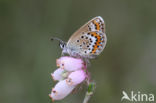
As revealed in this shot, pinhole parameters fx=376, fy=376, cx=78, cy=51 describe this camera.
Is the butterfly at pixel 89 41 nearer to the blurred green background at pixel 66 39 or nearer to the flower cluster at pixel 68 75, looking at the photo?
the flower cluster at pixel 68 75

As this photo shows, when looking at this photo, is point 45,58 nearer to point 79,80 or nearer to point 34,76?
point 34,76

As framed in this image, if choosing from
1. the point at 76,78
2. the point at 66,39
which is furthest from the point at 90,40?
the point at 66,39

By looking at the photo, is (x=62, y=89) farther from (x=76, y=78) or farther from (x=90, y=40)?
(x=90, y=40)

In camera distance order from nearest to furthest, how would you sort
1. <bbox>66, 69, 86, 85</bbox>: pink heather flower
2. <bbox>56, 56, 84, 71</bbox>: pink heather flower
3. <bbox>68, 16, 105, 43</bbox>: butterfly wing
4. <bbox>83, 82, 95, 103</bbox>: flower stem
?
<bbox>83, 82, 95, 103</bbox>: flower stem
<bbox>66, 69, 86, 85</bbox>: pink heather flower
<bbox>56, 56, 84, 71</bbox>: pink heather flower
<bbox>68, 16, 105, 43</bbox>: butterfly wing

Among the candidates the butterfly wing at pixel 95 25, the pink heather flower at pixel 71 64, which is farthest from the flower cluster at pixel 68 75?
the butterfly wing at pixel 95 25

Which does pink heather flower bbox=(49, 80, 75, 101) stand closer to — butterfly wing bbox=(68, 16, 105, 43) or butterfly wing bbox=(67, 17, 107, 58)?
butterfly wing bbox=(67, 17, 107, 58)

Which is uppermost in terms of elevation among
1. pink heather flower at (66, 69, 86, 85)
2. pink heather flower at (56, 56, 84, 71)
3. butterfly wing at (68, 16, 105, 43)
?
butterfly wing at (68, 16, 105, 43)

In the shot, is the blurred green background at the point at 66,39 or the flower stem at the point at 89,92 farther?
the blurred green background at the point at 66,39

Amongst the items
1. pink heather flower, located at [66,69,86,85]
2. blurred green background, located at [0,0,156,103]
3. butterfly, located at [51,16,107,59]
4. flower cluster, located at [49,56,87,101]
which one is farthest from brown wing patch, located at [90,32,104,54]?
blurred green background, located at [0,0,156,103]
